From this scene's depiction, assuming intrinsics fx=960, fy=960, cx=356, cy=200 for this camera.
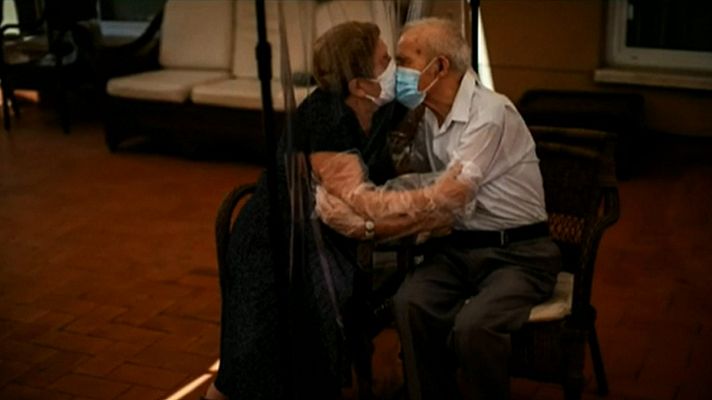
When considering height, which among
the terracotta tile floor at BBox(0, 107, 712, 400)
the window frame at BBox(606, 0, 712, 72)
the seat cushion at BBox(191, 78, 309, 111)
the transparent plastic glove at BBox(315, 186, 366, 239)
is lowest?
the terracotta tile floor at BBox(0, 107, 712, 400)

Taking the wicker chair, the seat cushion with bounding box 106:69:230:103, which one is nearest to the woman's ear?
the wicker chair

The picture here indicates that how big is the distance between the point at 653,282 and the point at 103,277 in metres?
1.94

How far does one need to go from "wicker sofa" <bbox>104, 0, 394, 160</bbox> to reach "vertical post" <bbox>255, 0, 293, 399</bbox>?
2435 mm

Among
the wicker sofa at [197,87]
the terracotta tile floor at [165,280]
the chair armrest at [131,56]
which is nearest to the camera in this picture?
the terracotta tile floor at [165,280]

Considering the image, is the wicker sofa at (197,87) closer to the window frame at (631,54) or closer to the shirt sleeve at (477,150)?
the window frame at (631,54)

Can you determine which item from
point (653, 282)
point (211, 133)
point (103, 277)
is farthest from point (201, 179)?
point (653, 282)

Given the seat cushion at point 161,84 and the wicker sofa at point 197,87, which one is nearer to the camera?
the wicker sofa at point 197,87

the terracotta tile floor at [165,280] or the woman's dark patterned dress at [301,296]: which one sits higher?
the woman's dark patterned dress at [301,296]

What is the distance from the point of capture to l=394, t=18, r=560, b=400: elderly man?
6.73ft

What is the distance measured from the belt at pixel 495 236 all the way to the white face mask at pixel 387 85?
35cm

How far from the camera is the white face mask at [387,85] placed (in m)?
2.11

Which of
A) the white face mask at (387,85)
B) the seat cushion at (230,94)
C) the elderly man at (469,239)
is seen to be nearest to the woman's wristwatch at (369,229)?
the elderly man at (469,239)

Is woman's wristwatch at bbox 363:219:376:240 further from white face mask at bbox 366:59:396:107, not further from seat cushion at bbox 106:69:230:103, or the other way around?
seat cushion at bbox 106:69:230:103

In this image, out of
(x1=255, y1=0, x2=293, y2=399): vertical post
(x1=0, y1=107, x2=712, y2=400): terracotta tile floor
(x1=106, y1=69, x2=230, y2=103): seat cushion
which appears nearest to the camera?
(x1=255, y1=0, x2=293, y2=399): vertical post
